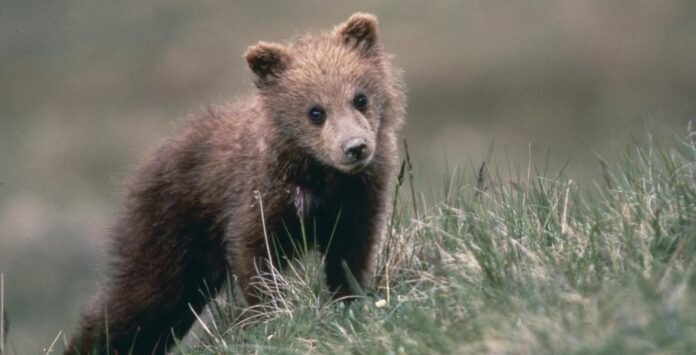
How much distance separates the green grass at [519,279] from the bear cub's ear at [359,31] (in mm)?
896

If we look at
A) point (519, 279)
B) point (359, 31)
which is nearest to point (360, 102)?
point (359, 31)

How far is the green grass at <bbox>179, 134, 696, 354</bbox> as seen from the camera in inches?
188

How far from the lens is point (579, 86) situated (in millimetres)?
16391

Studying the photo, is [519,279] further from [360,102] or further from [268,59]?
[268,59]

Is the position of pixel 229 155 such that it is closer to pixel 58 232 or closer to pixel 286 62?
pixel 286 62

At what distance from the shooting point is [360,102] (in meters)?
7.62

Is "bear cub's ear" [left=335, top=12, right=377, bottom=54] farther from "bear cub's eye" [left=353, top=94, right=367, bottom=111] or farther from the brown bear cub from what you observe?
"bear cub's eye" [left=353, top=94, right=367, bottom=111]

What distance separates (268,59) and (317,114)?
0.52m

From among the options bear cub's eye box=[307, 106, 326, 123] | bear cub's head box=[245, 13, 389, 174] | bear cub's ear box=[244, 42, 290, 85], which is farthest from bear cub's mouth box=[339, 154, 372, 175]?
bear cub's ear box=[244, 42, 290, 85]

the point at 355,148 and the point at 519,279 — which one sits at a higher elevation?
the point at 355,148

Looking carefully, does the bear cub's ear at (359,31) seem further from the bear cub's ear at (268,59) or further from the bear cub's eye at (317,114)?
the bear cub's eye at (317,114)

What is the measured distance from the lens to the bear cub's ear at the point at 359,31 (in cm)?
792

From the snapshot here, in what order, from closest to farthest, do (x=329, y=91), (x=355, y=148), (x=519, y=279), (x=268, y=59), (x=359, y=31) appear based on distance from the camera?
(x=519, y=279) → (x=355, y=148) → (x=329, y=91) → (x=268, y=59) → (x=359, y=31)

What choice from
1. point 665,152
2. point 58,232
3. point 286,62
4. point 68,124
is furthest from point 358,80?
point 68,124
